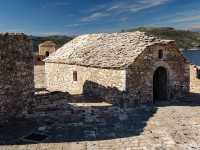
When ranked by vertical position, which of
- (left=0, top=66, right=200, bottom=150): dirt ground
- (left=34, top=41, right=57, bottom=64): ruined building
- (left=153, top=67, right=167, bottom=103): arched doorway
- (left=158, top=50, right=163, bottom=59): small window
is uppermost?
(left=34, top=41, right=57, bottom=64): ruined building

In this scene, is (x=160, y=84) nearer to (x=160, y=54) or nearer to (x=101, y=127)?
(x=160, y=54)

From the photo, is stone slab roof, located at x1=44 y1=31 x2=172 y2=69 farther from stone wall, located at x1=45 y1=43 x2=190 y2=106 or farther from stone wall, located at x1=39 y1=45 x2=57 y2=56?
stone wall, located at x1=39 y1=45 x2=57 y2=56

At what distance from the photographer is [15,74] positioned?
45.2 feet

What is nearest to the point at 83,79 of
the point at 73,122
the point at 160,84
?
the point at 160,84

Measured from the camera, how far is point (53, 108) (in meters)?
16.4

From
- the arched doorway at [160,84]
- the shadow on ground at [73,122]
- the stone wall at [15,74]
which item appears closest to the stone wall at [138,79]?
the arched doorway at [160,84]

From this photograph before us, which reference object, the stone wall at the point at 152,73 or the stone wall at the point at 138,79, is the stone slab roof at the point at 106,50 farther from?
the stone wall at the point at 152,73

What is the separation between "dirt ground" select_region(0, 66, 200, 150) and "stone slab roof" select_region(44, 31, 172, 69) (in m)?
2.51

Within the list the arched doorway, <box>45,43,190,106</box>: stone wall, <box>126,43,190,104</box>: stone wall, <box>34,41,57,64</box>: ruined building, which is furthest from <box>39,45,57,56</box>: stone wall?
<box>126,43,190,104</box>: stone wall

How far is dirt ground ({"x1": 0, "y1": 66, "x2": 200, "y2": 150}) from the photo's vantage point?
11242mm

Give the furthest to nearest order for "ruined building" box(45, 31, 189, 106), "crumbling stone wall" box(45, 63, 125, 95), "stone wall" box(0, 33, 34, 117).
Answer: "crumbling stone wall" box(45, 63, 125, 95) < "ruined building" box(45, 31, 189, 106) < "stone wall" box(0, 33, 34, 117)

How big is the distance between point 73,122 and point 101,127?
52.3 inches

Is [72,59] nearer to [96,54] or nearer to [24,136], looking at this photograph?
[96,54]

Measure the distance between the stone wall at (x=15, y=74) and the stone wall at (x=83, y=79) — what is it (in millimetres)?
5039
